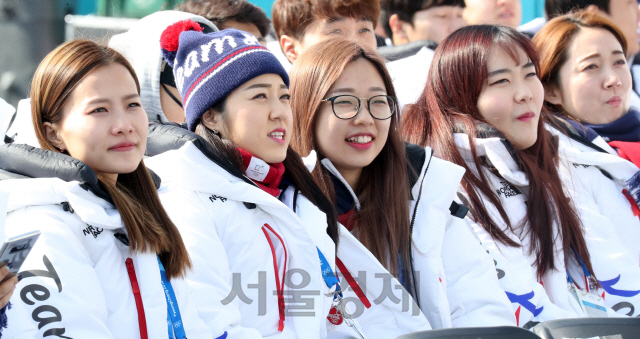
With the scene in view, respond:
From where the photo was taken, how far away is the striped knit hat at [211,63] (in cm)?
236

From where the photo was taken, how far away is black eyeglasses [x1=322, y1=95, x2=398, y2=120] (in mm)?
2703

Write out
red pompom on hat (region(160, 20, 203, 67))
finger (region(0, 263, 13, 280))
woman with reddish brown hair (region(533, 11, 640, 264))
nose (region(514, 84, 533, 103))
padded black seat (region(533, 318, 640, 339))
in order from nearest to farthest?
finger (region(0, 263, 13, 280)), padded black seat (region(533, 318, 640, 339)), red pompom on hat (region(160, 20, 203, 67)), nose (region(514, 84, 533, 103)), woman with reddish brown hair (region(533, 11, 640, 264))

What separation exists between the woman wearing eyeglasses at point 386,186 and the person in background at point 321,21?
3.88ft

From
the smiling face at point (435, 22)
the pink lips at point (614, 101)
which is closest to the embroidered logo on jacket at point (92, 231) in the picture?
the pink lips at point (614, 101)

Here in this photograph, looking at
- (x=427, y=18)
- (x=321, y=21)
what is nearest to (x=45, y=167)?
(x=321, y=21)

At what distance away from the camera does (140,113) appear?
2.04m

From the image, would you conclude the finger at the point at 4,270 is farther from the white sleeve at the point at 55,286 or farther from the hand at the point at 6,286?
the white sleeve at the point at 55,286

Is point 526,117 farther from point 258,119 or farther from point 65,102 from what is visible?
point 65,102

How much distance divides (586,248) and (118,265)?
2278 mm

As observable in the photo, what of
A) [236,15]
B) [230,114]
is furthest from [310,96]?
[236,15]

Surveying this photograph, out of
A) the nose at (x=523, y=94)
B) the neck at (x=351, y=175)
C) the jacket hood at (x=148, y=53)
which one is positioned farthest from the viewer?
the nose at (x=523, y=94)

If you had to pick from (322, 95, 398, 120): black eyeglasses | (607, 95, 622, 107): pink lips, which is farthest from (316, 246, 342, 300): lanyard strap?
(607, 95, 622, 107): pink lips

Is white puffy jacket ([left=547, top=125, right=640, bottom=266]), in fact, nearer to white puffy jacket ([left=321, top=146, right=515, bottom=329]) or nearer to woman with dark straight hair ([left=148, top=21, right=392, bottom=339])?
white puffy jacket ([left=321, top=146, right=515, bottom=329])

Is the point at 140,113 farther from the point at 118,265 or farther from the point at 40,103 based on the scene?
the point at 118,265
